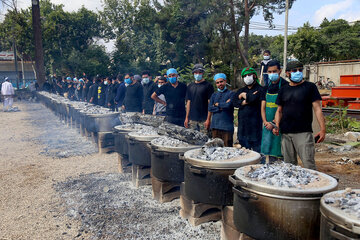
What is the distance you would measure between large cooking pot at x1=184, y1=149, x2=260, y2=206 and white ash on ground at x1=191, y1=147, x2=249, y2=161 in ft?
0.33

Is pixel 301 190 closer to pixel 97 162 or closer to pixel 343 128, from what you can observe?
pixel 97 162

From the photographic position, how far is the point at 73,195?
5.07 m

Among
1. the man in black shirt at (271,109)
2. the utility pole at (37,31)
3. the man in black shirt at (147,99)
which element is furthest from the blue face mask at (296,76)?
the utility pole at (37,31)

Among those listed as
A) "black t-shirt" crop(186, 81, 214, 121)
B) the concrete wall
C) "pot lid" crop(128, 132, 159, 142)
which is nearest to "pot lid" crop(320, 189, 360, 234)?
"pot lid" crop(128, 132, 159, 142)

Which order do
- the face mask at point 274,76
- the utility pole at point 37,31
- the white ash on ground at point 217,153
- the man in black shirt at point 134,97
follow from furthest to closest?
the utility pole at point 37,31
the man in black shirt at point 134,97
the face mask at point 274,76
the white ash on ground at point 217,153

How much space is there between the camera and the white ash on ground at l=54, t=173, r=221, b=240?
3678mm

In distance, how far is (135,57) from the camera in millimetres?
31688

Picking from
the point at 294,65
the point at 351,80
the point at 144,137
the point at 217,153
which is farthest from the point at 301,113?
the point at 351,80

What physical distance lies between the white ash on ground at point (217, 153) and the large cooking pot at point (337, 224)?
1.41m

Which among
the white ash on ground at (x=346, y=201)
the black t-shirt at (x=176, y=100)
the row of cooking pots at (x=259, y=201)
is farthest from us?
the black t-shirt at (x=176, y=100)

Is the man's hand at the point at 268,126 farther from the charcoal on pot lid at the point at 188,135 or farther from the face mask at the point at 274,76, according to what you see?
the charcoal on pot lid at the point at 188,135

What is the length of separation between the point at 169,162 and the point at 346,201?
2.48 m

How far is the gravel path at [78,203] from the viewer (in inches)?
148

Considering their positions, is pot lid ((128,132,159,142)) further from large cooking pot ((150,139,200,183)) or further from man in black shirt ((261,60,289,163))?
man in black shirt ((261,60,289,163))
